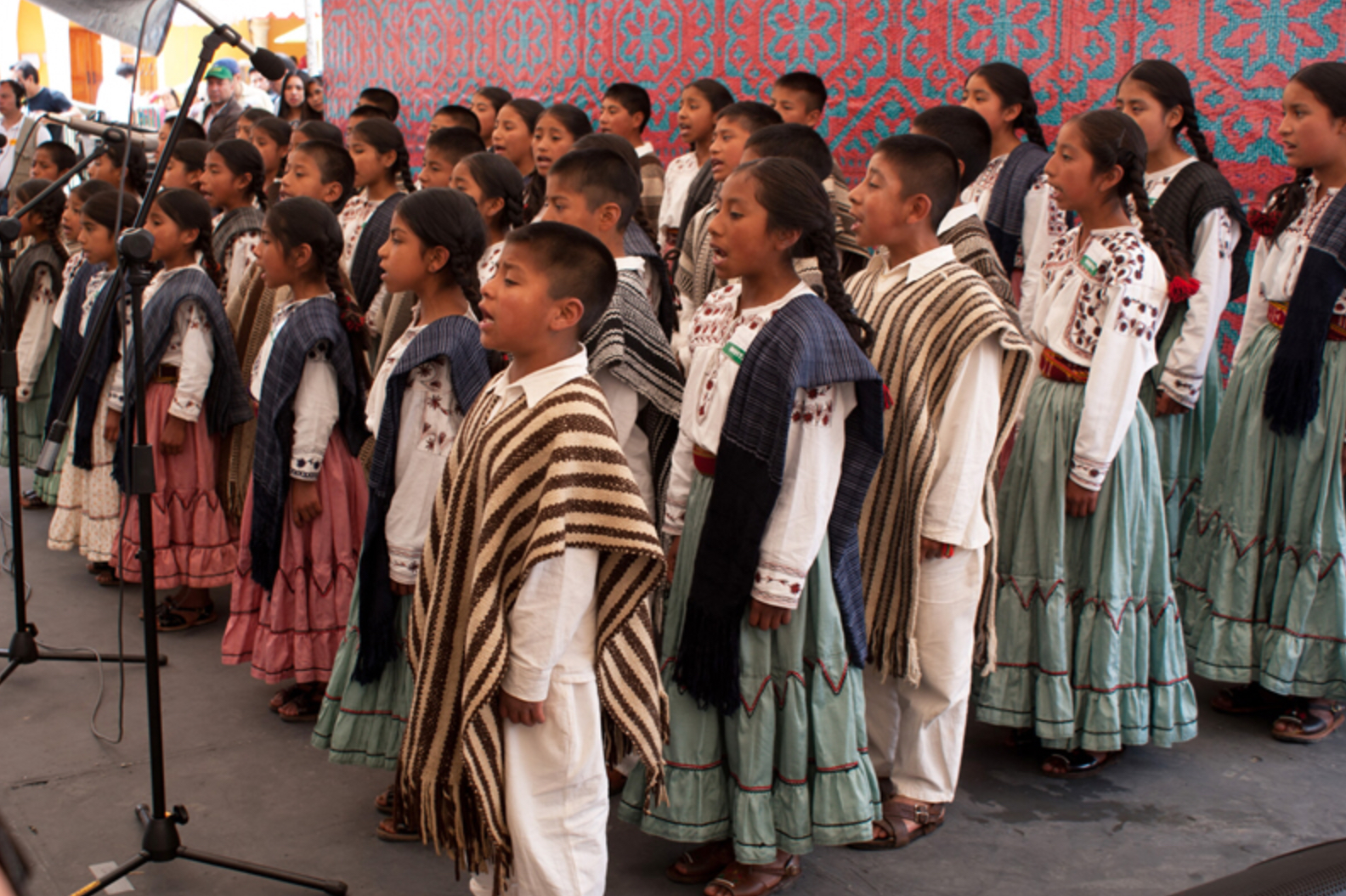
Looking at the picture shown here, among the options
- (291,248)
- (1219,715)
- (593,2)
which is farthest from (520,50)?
(1219,715)

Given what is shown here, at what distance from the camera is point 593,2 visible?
7840 millimetres

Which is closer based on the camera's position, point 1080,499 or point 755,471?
point 755,471

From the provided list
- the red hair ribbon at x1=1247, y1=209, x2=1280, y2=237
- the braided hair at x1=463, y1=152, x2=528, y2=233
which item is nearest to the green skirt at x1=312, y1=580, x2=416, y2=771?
the braided hair at x1=463, y1=152, x2=528, y2=233

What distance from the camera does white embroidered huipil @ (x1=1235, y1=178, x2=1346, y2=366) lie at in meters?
3.87

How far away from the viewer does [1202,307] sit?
4.01m

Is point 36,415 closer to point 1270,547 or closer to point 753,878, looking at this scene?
point 753,878

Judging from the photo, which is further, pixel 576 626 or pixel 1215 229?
pixel 1215 229

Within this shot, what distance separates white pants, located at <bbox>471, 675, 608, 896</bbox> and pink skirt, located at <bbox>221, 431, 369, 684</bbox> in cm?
147

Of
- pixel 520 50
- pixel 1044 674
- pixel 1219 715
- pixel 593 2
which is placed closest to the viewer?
pixel 1044 674

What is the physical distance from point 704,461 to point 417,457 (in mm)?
741

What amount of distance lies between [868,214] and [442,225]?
42.1 inches

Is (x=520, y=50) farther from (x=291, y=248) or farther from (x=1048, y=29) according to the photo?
(x=291, y=248)

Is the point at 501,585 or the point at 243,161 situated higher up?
the point at 243,161

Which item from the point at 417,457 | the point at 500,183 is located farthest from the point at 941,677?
the point at 500,183
